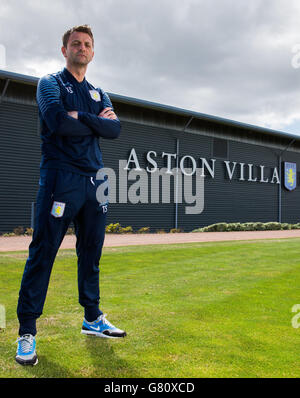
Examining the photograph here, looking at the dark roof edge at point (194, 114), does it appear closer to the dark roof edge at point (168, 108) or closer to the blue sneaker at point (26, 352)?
the dark roof edge at point (168, 108)

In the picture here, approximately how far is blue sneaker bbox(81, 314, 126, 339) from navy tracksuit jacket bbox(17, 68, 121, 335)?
0.23m

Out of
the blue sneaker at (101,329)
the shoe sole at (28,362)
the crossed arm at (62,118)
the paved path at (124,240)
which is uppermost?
the crossed arm at (62,118)

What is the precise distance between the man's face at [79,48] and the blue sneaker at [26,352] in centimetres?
200

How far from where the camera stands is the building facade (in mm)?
14969

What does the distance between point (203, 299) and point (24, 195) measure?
1209cm

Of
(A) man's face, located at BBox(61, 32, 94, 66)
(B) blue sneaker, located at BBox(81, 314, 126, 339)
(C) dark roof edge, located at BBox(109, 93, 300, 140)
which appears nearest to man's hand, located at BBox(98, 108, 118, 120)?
(A) man's face, located at BBox(61, 32, 94, 66)

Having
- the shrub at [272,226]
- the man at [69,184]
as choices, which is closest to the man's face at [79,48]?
the man at [69,184]

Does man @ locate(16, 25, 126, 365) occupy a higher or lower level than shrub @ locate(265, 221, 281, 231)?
higher

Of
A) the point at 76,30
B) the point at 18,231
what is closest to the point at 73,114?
the point at 76,30

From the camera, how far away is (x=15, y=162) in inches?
591

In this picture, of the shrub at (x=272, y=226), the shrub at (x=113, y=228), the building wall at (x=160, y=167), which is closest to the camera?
the building wall at (x=160, y=167)

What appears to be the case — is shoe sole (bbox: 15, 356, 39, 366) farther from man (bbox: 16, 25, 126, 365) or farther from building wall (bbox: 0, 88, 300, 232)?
building wall (bbox: 0, 88, 300, 232)

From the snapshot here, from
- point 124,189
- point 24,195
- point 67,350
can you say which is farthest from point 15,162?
point 67,350

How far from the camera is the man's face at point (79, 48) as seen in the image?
2969 mm
